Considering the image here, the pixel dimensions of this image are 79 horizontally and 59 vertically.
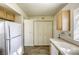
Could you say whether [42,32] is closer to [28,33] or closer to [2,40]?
[28,33]

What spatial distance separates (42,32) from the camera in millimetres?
8375

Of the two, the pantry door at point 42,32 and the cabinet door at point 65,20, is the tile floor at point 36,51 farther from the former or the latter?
the cabinet door at point 65,20

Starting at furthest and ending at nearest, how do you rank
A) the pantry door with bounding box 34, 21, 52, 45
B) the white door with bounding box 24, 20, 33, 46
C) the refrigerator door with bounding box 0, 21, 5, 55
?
1. the pantry door with bounding box 34, 21, 52, 45
2. the white door with bounding box 24, 20, 33, 46
3. the refrigerator door with bounding box 0, 21, 5, 55

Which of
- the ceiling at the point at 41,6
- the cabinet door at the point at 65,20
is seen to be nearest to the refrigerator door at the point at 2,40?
the ceiling at the point at 41,6

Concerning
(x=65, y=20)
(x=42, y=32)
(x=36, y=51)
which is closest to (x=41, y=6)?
(x=65, y=20)

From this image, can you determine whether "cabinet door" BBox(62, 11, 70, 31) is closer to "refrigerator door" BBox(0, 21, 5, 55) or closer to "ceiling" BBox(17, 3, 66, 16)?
"ceiling" BBox(17, 3, 66, 16)

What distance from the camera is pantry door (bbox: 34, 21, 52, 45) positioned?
833 cm

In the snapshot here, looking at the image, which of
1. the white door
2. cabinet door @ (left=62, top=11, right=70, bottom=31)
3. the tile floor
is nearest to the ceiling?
cabinet door @ (left=62, top=11, right=70, bottom=31)

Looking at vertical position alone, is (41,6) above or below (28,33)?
above

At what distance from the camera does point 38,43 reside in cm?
832

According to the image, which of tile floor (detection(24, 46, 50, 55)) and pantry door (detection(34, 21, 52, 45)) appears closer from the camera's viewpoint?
tile floor (detection(24, 46, 50, 55))
